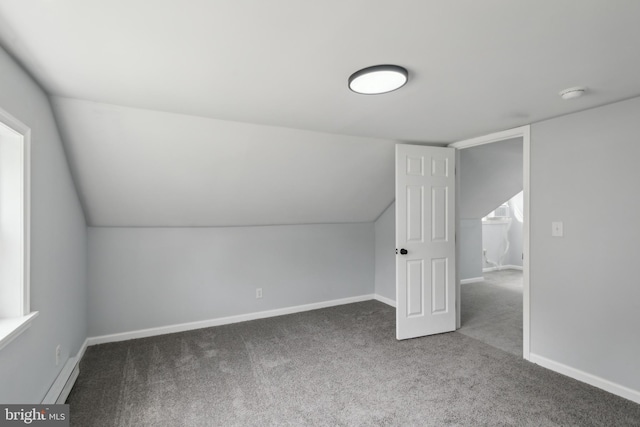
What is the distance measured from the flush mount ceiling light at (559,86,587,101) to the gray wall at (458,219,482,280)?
379 cm

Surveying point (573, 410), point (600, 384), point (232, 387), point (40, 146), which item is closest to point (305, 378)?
point (232, 387)

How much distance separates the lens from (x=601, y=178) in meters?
2.41

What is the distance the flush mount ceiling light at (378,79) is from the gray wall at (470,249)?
4.44 m

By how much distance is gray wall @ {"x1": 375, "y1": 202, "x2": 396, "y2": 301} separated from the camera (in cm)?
452

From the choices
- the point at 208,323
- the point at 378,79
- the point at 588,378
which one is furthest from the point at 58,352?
the point at 588,378

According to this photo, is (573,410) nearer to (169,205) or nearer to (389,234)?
(389,234)

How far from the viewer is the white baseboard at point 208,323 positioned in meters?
3.28

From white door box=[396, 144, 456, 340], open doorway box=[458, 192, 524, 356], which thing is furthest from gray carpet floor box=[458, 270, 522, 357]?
white door box=[396, 144, 456, 340]

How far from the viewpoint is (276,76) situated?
1.87 meters

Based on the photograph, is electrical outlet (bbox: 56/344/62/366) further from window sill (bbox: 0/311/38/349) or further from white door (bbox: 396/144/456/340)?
white door (bbox: 396/144/456/340)

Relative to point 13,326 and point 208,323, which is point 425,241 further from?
point 13,326

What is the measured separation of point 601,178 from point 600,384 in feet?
5.05
